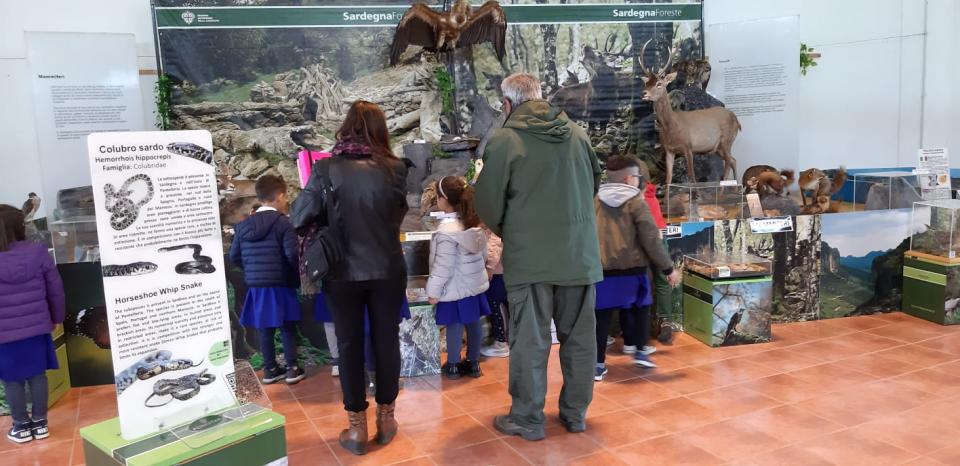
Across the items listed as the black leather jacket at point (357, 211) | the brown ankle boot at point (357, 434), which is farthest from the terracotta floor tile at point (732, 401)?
the black leather jacket at point (357, 211)

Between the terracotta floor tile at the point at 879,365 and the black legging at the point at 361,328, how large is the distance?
2.88 metres

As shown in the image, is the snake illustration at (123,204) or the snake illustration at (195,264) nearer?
the snake illustration at (123,204)

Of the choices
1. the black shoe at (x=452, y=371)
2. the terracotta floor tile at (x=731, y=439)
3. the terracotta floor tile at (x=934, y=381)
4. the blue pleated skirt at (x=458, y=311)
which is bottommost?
the terracotta floor tile at (x=934, y=381)

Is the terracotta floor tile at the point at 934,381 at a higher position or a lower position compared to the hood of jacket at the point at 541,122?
lower

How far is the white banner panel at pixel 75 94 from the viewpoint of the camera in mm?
5723

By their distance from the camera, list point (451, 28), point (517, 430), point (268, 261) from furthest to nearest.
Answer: point (451, 28), point (268, 261), point (517, 430)

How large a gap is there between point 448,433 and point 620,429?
2.80 ft

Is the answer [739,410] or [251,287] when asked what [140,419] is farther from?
[739,410]

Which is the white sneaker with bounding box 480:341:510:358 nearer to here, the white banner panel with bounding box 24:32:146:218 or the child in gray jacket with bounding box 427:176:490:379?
the child in gray jacket with bounding box 427:176:490:379

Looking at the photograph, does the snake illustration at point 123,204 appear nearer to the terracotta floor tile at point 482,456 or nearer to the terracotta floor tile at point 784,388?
the terracotta floor tile at point 482,456

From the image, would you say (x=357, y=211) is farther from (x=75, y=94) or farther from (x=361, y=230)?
(x=75, y=94)

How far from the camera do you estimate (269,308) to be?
13.1ft

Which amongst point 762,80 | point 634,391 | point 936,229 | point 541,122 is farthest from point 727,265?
point 762,80

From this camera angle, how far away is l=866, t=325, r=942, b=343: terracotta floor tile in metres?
4.75
